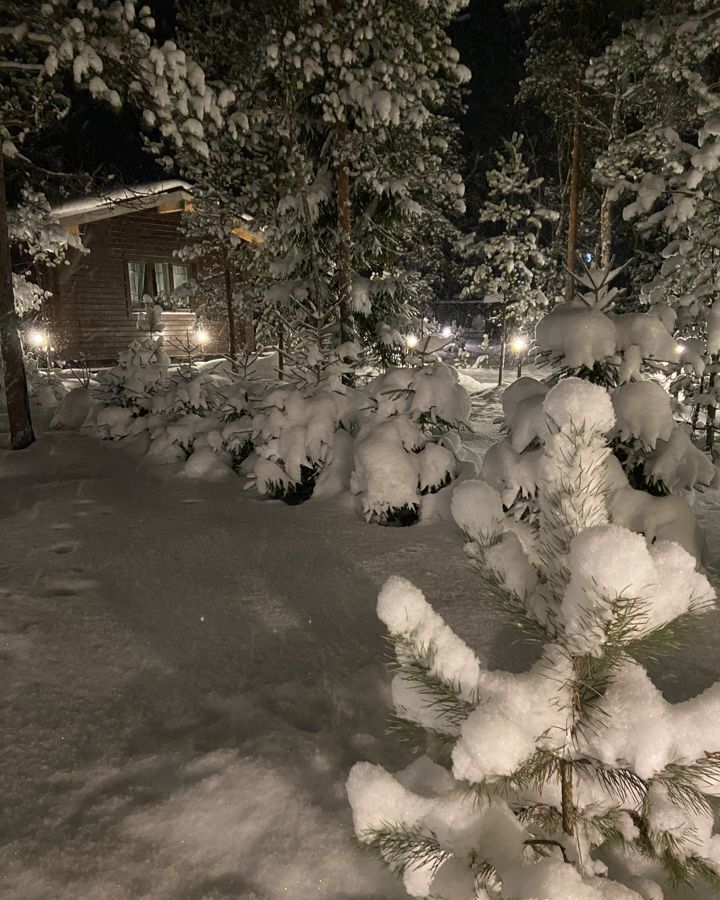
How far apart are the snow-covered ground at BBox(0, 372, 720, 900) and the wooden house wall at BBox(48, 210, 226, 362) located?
17792 millimetres

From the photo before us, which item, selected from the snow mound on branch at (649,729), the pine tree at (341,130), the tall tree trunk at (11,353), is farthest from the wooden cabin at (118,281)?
the snow mound on branch at (649,729)

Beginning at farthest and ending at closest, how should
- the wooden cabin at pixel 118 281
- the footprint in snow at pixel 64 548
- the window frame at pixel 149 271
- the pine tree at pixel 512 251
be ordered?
the window frame at pixel 149 271 < the wooden cabin at pixel 118 281 < the pine tree at pixel 512 251 < the footprint in snow at pixel 64 548

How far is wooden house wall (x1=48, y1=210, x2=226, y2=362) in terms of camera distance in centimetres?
2153

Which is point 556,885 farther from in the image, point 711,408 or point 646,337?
point 711,408

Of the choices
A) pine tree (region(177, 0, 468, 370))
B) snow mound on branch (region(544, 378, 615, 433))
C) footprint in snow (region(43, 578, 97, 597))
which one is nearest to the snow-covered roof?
pine tree (region(177, 0, 468, 370))

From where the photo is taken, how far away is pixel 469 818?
1557 millimetres

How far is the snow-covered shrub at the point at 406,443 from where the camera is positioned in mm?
5980

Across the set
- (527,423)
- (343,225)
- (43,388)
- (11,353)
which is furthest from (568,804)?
(43,388)

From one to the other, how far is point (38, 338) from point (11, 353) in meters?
12.0

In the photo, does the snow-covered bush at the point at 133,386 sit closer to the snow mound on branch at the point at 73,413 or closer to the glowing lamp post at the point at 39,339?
the snow mound on branch at the point at 73,413

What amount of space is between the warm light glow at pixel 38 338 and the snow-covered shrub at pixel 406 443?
673 inches

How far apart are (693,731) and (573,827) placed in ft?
1.84

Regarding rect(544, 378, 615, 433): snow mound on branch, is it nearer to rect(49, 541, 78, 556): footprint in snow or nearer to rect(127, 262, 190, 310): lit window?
rect(49, 541, 78, 556): footprint in snow

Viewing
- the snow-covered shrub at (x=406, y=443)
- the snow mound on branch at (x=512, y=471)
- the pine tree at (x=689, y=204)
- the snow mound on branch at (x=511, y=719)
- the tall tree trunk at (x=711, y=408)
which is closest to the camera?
the snow mound on branch at (x=511, y=719)
